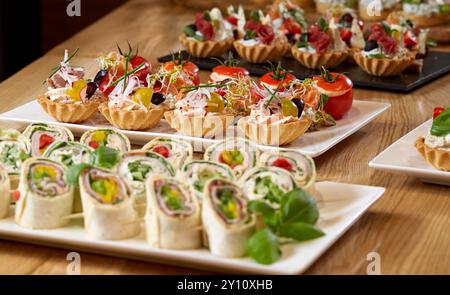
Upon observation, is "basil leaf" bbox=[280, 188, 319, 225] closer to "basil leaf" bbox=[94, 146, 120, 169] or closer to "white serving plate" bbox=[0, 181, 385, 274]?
"white serving plate" bbox=[0, 181, 385, 274]

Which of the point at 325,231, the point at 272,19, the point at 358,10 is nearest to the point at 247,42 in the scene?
the point at 272,19

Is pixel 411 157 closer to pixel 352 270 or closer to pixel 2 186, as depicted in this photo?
pixel 352 270

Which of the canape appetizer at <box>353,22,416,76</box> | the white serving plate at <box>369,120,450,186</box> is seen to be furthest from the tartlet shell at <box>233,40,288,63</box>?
the white serving plate at <box>369,120,450,186</box>

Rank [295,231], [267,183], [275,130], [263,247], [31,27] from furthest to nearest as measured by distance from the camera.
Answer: [31,27]
[275,130]
[267,183]
[295,231]
[263,247]

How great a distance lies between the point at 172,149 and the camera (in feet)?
8.19

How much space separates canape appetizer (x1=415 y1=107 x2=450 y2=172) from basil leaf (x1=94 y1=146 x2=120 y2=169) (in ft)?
2.99

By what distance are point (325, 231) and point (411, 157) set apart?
0.72 meters

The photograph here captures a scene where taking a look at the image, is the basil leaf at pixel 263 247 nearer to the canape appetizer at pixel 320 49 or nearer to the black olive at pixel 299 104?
the black olive at pixel 299 104

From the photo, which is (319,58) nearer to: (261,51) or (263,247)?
(261,51)

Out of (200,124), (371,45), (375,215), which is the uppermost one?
(371,45)

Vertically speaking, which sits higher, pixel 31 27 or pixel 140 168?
pixel 140 168

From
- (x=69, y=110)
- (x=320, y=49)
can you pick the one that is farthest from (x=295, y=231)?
(x=320, y=49)

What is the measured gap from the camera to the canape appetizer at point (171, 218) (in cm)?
206

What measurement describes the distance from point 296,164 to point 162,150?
13.8 inches
